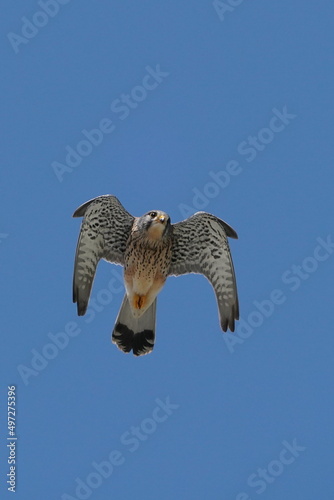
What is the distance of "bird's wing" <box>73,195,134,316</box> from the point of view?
11.0 metres

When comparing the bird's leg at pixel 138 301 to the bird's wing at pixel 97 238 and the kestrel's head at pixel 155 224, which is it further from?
the kestrel's head at pixel 155 224

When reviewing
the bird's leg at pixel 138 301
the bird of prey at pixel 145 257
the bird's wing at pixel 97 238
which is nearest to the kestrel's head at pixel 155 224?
the bird of prey at pixel 145 257

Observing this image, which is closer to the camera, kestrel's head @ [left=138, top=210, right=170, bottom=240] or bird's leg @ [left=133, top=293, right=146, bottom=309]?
kestrel's head @ [left=138, top=210, right=170, bottom=240]

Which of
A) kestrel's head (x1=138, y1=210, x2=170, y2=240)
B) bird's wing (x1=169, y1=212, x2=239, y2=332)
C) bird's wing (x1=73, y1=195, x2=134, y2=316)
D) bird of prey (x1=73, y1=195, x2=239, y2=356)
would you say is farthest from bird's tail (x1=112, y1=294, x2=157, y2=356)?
kestrel's head (x1=138, y1=210, x2=170, y2=240)

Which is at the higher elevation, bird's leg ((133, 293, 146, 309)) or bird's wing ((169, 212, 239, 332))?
bird's wing ((169, 212, 239, 332))

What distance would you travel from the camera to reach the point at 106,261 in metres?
11.3

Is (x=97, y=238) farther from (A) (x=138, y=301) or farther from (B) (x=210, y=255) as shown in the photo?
(B) (x=210, y=255)

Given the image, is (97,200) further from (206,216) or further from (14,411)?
(14,411)

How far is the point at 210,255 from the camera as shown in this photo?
1130 cm

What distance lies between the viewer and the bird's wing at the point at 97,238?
1098cm

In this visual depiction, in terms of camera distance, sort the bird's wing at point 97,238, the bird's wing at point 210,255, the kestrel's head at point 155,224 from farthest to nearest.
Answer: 1. the bird's wing at point 210,255
2. the bird's wing at point 97,238
3. the kestrel's head at point 155,224

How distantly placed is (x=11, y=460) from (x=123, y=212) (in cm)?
300

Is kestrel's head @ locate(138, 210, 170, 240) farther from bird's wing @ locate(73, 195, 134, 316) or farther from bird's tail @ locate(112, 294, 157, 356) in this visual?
bird's tail @ locate(112, 294, 157, 356)

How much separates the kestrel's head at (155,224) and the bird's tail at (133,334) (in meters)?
0.87
